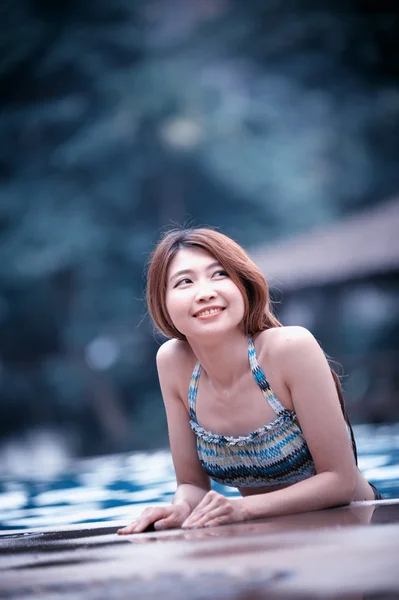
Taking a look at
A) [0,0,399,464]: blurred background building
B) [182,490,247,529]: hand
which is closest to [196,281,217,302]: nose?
[182,490,247,529]: hand

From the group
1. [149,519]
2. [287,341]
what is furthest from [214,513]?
[287,341]

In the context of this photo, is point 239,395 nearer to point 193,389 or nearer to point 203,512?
point 193,389

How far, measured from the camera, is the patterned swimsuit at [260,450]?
6.25 feet

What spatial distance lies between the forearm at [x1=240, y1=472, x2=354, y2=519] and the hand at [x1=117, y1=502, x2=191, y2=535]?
161 mm

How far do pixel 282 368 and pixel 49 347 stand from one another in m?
7.54

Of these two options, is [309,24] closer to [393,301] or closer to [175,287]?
[393,301]

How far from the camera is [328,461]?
6.00 feet

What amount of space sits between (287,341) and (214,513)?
0.44 m

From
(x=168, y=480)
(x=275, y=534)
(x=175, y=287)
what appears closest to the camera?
(x=275, y=534)

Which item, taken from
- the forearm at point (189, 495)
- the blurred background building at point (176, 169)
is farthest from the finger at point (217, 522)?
the blurred background building at point (176, 169)

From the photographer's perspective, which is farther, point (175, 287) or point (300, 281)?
point (300, 281)

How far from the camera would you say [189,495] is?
79.0 inches

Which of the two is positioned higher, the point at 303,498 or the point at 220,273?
the point at 220,273

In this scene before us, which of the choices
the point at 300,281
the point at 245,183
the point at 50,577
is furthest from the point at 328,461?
the point at 245,183
